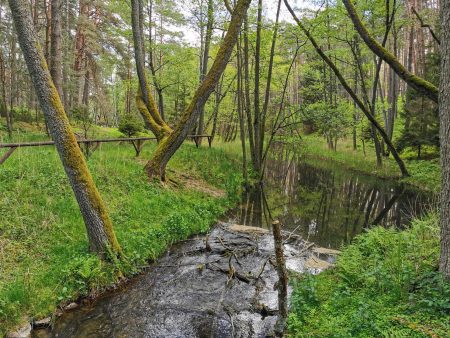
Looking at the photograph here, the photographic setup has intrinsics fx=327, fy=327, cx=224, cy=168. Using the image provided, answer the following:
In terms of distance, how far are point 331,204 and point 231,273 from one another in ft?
23.3

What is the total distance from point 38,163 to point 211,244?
4.42 m

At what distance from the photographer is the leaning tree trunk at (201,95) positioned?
8.68 metres

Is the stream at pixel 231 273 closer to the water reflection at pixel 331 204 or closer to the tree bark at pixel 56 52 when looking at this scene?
the water reflection at pixel 331 204

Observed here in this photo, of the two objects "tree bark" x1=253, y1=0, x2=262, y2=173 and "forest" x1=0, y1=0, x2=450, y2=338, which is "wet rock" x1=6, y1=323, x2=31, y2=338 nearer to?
"forest" x1=0, y1=0, x2=450, y2=338

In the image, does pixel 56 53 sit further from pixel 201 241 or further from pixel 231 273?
pixel 231 273

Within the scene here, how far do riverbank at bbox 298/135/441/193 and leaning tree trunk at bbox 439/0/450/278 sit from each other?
7.77 meters

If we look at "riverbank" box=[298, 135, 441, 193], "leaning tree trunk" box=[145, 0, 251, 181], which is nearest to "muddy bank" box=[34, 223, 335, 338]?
"leaning tree trunk" box=[145, 0, 251, 181]

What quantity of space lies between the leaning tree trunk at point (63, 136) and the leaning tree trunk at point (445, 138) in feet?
14.6

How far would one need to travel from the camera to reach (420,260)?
406 cm

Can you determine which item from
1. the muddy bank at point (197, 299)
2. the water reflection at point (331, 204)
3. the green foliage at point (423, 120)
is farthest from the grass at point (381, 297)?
the green foliage at point (423, 120)

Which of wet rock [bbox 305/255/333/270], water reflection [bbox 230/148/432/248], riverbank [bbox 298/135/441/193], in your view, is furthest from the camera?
riverbank [bbox 298/135/441/193]

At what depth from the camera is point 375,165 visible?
58.4 ft

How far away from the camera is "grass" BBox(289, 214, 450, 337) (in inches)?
118

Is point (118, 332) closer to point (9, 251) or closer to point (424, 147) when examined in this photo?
point (9, 251)
